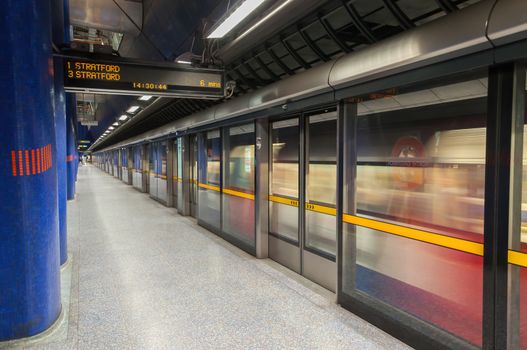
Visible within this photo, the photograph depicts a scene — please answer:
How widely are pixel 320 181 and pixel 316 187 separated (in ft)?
0.29

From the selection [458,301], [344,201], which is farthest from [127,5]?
[458,301]

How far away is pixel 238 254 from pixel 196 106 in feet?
11.7

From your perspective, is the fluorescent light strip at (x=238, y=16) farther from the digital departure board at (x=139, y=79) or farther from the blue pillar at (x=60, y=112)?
the blue pillar at (x=60, y=112)

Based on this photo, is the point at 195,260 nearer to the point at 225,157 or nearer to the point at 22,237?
the point at 225,157

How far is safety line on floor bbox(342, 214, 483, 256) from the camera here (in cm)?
236

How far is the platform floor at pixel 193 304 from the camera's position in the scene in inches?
113

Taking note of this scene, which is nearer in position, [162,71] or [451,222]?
[451,222]

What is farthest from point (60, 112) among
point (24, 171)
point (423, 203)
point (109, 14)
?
point (423, 203)

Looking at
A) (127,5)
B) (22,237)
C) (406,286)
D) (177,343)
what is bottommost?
(177,343)

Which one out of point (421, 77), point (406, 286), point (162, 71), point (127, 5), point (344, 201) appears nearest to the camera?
point (421, 77)

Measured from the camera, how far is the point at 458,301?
109 inches

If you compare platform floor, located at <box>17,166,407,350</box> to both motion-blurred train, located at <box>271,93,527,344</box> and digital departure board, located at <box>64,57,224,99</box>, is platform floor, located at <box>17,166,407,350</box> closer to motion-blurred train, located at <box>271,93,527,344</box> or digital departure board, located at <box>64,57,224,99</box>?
motion-blurred train, located at <box>271,93,527,344</box>

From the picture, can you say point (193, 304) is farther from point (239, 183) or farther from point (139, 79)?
point (239, 183)

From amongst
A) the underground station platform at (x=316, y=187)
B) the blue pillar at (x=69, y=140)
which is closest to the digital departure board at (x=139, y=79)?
the underground station platform at (x=316, y=187)
